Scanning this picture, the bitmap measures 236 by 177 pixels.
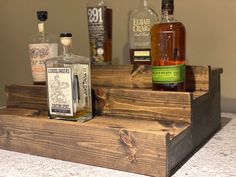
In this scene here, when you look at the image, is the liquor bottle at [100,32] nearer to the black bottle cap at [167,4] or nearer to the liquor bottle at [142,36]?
the liquor bottle at [142,36]

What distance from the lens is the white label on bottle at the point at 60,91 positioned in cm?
74

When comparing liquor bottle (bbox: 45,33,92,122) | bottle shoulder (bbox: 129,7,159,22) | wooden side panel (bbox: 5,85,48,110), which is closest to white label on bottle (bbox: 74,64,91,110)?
liquor bottle (bbox: 45,33,92,122)

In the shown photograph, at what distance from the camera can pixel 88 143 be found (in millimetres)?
685

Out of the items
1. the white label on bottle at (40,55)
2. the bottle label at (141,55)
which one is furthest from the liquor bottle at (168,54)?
the white label on bottle at (40,55)

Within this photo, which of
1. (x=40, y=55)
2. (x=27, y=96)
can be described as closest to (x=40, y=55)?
(x=40, y=55)

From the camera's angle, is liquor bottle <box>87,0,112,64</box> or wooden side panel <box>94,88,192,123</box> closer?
wooden side panel <box>94,88,192,123</box>

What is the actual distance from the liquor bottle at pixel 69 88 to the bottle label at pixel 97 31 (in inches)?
5.1

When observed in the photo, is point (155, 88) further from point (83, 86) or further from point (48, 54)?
point (48, 54)

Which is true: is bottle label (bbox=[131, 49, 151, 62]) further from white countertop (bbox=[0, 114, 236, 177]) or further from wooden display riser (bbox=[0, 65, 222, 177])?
white countertop (bbox=[0, 114, 236, 177])

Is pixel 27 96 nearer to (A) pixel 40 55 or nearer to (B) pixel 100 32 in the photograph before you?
(A) pixel 40 55

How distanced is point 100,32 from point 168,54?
0.22m

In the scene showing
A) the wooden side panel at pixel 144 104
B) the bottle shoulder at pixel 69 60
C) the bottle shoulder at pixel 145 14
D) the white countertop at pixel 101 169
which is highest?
the bottle shoulder at pixel 145 14

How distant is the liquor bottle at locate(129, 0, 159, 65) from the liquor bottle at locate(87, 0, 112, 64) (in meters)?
0.07

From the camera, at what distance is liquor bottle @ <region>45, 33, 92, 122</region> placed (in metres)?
0.74
